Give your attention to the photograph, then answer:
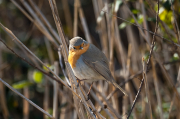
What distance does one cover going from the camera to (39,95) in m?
3.89

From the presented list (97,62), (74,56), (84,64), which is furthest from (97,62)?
(74,56)

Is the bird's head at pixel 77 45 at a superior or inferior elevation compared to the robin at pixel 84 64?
superior

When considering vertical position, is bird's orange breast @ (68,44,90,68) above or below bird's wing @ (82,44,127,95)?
above

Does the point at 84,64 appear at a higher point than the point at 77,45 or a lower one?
lower

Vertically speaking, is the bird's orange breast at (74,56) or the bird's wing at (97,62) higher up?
the bird's orange breast at (74,56)

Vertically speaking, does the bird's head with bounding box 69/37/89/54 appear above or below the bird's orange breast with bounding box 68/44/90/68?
above

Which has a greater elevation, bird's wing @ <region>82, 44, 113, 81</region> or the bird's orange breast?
the bird's orange breast

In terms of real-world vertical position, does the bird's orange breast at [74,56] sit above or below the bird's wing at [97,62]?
above

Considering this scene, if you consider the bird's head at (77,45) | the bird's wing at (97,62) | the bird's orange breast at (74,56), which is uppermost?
the bird's head at (77,45)

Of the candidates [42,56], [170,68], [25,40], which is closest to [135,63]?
[170,68]

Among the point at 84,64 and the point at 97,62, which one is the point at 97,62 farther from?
the point at 84,64

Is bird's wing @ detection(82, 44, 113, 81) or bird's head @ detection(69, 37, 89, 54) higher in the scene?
bird's head @ detection(69, 37, 89, 54)

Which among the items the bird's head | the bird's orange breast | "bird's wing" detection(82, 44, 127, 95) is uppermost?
the bird's head

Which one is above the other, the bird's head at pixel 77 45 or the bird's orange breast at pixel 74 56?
the bird's head at pixel 77 45
